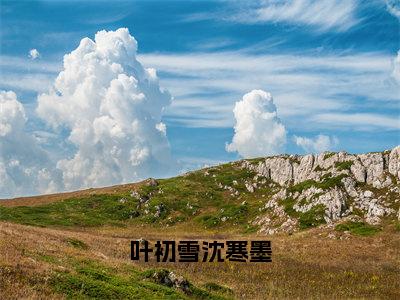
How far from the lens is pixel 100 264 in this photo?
32.8 m

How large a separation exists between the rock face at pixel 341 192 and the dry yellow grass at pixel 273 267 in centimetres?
2020

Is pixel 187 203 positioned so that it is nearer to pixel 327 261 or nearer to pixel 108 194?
pixel 108 194

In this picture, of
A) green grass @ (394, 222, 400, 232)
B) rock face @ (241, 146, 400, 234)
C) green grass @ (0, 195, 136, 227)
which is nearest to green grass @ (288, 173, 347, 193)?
rock face @ (241, 146, 400, 234)

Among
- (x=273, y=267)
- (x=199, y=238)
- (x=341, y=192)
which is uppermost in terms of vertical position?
(x=341, y=192)

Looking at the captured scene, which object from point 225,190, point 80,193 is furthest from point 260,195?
point 80,193

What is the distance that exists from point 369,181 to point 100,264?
8856 cm

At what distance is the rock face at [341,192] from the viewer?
95.6 meters

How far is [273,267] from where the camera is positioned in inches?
1976

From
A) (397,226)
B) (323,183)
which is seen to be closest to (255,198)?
(323,183)

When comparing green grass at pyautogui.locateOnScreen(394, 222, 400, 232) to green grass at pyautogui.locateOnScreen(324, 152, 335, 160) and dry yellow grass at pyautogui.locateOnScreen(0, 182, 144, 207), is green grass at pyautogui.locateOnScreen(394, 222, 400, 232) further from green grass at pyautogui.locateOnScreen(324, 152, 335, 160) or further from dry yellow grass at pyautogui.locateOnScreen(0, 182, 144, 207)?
dry yellow grass at pyautogui.locateOnScreen(0, 182, 144, 207)

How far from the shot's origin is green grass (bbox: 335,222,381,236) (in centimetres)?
7981

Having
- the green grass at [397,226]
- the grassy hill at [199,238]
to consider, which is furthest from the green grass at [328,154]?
the green grass at [397,226]

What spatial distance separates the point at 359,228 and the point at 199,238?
30.3 m

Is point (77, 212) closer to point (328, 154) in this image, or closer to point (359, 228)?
point (328, 154)
